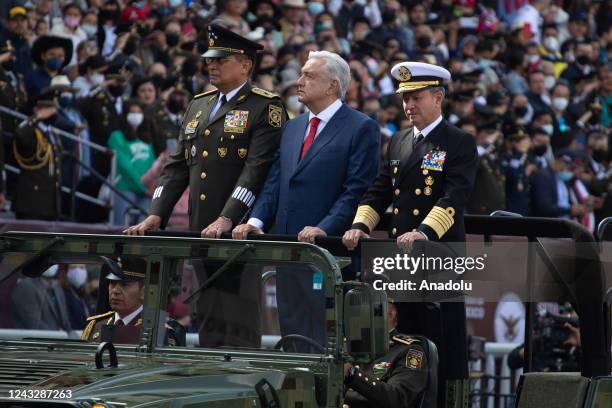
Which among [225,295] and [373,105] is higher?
[373,105]

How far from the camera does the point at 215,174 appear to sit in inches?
348

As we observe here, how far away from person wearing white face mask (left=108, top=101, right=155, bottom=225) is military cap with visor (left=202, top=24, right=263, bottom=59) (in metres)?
6.57

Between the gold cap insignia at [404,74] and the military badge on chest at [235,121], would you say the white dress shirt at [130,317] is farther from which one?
the gold cap insignia at [404,74]

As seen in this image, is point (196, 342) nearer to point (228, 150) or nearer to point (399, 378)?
point (399, 378)

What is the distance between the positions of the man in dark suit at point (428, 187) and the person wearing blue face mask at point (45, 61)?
7469 mm

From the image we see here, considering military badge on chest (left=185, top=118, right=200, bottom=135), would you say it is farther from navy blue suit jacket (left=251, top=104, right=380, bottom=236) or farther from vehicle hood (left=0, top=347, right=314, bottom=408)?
vehicle hood (left=0, top=347, right=314, bottom=408)

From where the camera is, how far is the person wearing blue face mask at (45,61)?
49.9 feet

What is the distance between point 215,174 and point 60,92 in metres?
6.40

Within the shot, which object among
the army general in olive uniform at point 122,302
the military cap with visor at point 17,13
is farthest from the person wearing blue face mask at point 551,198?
the army general in olive uniform at point 122,302

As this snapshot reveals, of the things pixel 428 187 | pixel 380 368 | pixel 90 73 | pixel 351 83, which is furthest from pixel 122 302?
pixel 351 83

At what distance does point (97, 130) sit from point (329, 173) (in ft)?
24.2

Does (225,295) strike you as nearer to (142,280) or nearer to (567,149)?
(142,280)

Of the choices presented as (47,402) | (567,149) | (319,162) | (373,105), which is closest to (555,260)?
(319,162)

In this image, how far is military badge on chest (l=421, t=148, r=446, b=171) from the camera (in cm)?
822
